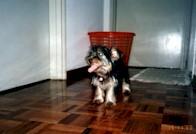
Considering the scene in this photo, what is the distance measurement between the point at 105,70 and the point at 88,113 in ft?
0.93

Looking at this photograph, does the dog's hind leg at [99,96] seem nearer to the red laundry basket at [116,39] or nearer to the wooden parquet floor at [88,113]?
the wooden parquet floor at [88,113]

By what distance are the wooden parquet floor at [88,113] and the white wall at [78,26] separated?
0.65 meters

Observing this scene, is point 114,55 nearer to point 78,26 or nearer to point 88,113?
point 88,113

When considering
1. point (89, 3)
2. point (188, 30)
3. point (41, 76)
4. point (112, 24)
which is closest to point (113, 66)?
point (41, 76)

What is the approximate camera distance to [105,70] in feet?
4.79

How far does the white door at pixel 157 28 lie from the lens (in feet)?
11.2

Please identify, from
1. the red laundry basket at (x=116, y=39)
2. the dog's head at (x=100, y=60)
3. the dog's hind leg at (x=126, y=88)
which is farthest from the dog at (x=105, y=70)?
the red laundry basket at (x=116, y=39)

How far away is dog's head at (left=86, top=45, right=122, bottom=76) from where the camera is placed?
141 centimetres

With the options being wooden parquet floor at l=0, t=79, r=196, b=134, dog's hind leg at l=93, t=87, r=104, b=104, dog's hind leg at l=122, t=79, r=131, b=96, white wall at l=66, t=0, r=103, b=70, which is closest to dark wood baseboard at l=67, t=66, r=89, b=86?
white wall at l=66, t=0, r=103, b=70

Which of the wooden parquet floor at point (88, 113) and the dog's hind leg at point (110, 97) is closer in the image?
the wooden parquet floor at point (88, 113)

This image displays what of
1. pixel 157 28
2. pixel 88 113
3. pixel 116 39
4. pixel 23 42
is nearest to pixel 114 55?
pixel 88 113

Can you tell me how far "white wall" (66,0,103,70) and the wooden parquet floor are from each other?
65cm

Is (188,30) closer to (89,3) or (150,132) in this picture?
(89,3)

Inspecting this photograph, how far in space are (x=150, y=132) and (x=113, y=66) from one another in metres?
0.54
